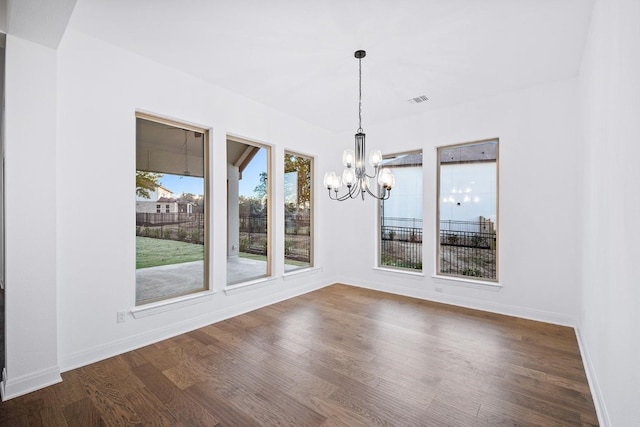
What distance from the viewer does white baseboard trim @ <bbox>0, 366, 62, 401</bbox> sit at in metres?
2.21

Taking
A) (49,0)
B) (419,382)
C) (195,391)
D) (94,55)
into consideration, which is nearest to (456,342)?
(419,382)

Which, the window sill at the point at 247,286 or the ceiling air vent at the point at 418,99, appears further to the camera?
the ceiling air vent at the point at 418,99

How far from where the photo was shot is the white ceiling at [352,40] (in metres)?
2.40

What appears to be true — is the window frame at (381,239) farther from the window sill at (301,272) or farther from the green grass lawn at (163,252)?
the green grass lawn at (163,252)

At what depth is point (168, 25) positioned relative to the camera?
8.61 ft

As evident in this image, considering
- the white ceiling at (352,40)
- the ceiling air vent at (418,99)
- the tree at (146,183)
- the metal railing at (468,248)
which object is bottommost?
the metal railing at (468,248)

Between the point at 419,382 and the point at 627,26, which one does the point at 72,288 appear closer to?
the point at 419,382

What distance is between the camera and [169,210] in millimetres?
3604

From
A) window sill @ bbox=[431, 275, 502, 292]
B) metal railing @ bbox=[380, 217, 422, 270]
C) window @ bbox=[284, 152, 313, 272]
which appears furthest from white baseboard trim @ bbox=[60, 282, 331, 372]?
window sill @ bbox=[431, 275, 502, 292]

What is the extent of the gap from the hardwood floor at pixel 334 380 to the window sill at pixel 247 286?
0.44 m

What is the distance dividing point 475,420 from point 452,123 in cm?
385

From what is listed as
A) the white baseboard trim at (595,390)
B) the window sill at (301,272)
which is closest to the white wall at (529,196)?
the white baseboard trim at (595,390)

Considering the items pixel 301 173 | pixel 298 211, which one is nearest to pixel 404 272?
pixel 298 211

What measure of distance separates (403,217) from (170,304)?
380cm
